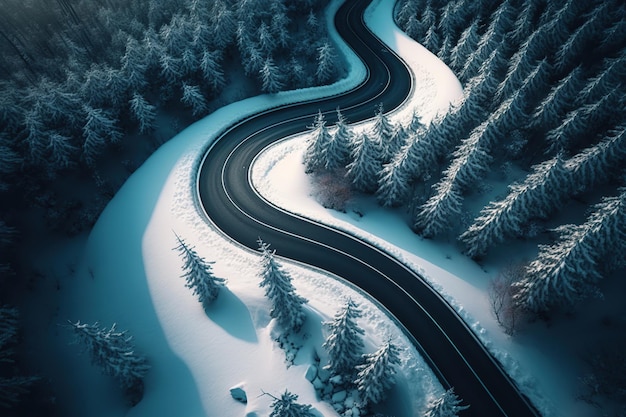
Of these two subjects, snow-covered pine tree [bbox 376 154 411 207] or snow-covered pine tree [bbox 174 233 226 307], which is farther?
snow-covered pine tree [bbox 376 154 411 207]

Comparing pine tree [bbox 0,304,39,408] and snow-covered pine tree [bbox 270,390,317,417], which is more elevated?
snow-covered pine tree [bbox 270,390,317,417]

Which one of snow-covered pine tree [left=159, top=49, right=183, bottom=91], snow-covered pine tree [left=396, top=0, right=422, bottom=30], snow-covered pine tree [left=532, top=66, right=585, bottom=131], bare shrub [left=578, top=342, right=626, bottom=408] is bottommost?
bare shrub [left=578, top=342, right=626, bottom=408]

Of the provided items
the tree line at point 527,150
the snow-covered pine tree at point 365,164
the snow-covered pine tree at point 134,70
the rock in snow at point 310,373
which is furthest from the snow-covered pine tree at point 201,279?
the snow-covered pine tree at point 134,70

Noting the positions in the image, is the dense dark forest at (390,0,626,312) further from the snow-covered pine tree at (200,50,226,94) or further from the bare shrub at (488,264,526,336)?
the snow-covered pine tree at (200,50,226,94)

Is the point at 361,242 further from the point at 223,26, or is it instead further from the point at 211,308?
the point at 223,26

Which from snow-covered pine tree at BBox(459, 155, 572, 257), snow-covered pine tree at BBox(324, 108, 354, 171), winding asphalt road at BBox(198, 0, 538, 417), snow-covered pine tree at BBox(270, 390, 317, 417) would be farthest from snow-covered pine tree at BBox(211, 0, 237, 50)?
snow-covered pine tree at BBox(270, 390, 317, 417)

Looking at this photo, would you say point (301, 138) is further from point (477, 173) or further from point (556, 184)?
point (556, 184)

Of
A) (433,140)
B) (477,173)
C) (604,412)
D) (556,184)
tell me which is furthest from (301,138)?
(604,412)
